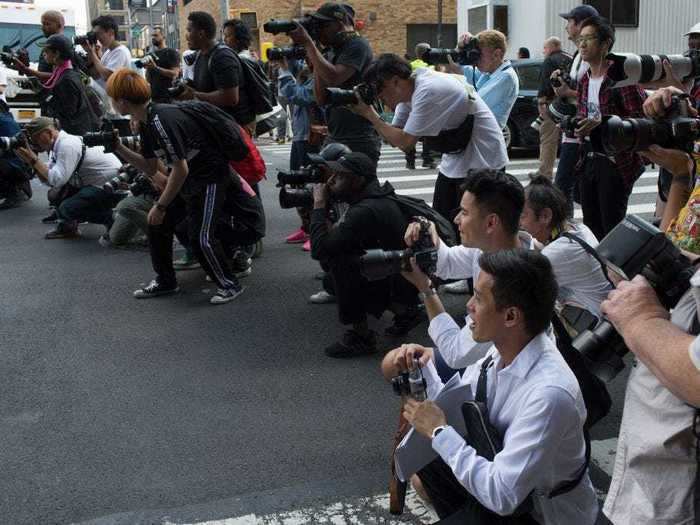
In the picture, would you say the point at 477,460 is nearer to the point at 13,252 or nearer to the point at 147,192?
the point at 147,192

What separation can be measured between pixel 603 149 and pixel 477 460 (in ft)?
3.50

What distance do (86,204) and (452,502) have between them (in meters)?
5.96

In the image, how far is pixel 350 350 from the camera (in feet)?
15.4

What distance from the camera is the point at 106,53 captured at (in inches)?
358

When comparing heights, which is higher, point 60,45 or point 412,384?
point 60,45

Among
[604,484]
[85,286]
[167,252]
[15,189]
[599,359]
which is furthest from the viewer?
[15,189]

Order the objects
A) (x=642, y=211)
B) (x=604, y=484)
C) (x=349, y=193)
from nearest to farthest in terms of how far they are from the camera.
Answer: (x=604, y=484) < (x=349, y=193) < (x=642, y=211)

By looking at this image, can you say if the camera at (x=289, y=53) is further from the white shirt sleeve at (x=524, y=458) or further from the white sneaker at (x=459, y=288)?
the white shirt sleeve at (x=524, y=458)

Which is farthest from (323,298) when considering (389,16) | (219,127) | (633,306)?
(389,16)

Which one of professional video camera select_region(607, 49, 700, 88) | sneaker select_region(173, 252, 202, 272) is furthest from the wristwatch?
sneaker select_region(173, 252, 202, 272)

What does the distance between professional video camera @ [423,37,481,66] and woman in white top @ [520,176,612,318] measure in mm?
2699

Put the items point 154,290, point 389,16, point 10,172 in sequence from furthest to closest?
point 389,16, point 10,172, point 154,290

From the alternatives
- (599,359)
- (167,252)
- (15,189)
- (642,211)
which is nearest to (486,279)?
(599,359)

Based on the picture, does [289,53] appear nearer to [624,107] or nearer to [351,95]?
[351,95]
